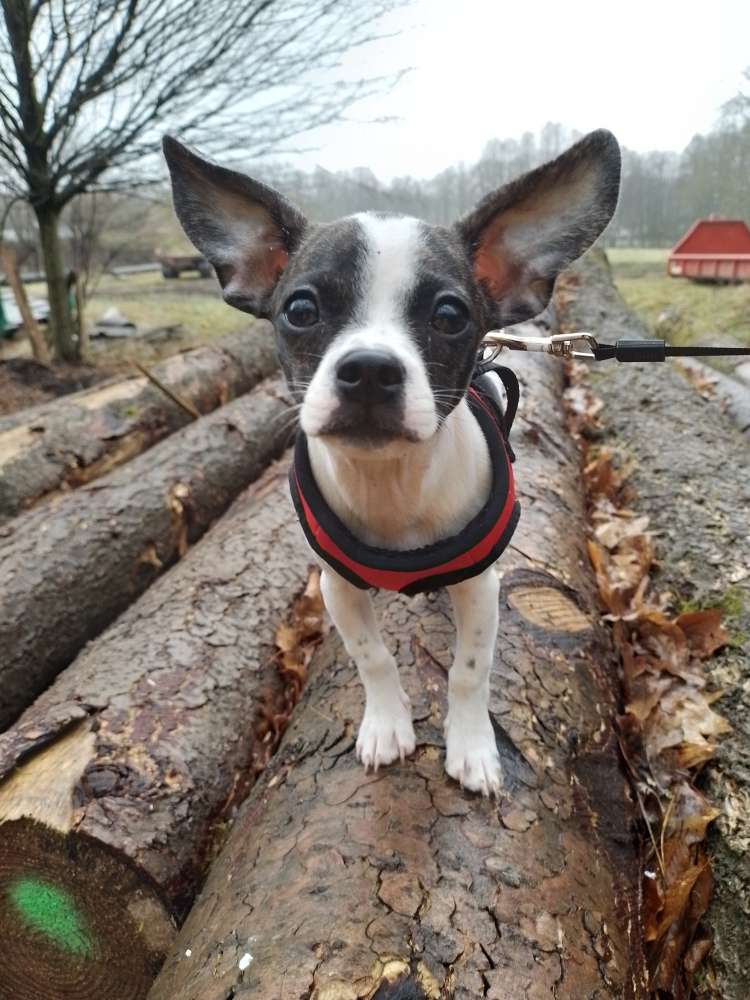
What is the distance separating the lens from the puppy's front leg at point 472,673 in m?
1.77

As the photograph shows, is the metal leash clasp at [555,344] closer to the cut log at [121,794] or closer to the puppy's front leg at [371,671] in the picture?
the puppy's front leg at [371,671]

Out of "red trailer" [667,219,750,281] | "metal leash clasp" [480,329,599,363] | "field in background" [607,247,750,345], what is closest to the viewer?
"metal leash clasp" [480,329,599,363]

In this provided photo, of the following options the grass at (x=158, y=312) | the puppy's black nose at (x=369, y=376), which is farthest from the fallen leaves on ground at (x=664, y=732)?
the grass at (x=158, y=312)

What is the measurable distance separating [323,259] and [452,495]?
63 centimetres

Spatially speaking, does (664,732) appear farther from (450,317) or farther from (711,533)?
(450,317)

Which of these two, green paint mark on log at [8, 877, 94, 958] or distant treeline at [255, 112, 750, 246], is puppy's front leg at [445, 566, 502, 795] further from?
distant treeline at [255, 112, 750, 246]

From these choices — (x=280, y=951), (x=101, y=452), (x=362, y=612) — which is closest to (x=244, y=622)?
(x=362, y=612)

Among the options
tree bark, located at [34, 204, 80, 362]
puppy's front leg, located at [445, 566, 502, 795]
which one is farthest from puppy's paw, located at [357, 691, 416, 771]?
tree bark, located at [34, 204, 80, 362]

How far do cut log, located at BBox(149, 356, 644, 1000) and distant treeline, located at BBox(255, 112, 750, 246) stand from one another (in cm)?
338

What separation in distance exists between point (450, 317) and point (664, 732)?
1334 mm

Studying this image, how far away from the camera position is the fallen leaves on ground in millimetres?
1672

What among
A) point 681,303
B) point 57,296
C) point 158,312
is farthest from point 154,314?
point 681,303

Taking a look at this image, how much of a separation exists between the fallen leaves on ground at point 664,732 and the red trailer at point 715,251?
23.2ft

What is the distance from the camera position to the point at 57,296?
7.47m
